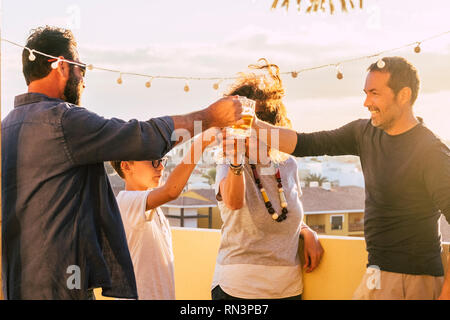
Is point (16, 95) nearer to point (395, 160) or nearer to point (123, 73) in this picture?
point (123, 73)

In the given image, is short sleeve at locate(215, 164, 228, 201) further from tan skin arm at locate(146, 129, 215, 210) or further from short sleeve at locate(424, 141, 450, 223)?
short sleeve at locate(424, 141, 450, 223)

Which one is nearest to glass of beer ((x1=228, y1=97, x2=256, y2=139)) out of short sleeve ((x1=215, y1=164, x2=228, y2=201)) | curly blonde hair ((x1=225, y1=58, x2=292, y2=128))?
short sleeve ((x1=215, y1=164, x2=228, y2=201))

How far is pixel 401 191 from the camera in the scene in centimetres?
186

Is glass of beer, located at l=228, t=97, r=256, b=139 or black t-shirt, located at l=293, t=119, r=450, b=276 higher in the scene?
glass of beer, located at l=228, t=97, r=256, b=139

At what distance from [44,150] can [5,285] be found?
0.44 m

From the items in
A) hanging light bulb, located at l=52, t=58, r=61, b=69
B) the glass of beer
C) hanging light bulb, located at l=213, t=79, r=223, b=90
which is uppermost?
hanging light bulb, located at l=213, t=79, r=223, b=90

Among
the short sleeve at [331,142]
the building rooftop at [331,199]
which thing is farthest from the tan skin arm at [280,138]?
the building rooftop at [331,199]

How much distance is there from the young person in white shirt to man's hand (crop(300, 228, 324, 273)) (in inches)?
26.2

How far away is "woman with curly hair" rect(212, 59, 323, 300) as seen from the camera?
210 centimetres

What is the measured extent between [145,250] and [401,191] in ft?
3.18

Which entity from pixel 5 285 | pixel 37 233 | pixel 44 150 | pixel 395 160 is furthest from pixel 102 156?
pixel 395 160

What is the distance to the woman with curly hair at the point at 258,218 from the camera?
210 centimetres

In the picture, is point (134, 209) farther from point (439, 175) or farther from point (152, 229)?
point (439, 175)
